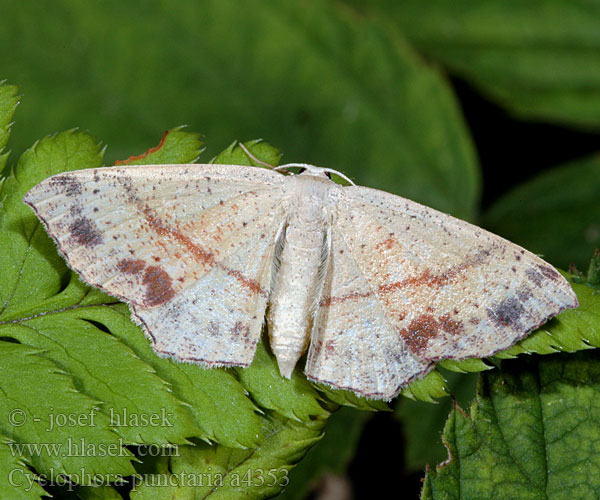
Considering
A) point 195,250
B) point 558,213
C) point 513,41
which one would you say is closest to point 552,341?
point 195,250

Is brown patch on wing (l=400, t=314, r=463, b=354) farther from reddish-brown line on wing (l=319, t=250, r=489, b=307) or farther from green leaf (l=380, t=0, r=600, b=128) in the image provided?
Answer: green leaf (l=380, t=0, r=600, b=128)

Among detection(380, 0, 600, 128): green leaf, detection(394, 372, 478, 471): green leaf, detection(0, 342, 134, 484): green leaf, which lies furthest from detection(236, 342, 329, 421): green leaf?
detection(380, 0, 600, 128): green leaf

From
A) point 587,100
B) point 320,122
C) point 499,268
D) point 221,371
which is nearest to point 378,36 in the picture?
point 320,122

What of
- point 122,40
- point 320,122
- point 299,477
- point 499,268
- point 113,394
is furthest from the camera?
point 320,122

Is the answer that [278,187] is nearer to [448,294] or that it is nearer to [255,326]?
[255,326]

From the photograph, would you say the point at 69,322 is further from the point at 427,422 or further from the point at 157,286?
the point at 427,422

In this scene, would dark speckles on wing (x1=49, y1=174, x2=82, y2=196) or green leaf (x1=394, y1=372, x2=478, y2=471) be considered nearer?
dark speckles on wing (x1=49, y1=174, x2=82, y2=196)
